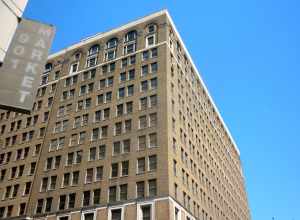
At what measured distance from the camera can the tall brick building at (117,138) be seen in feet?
147

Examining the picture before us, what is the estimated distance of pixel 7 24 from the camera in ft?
40.9

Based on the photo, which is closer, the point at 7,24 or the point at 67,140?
the point at 7,24

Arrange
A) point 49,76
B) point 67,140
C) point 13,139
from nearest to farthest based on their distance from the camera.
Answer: point 67,140
point 13,139
point 49,76

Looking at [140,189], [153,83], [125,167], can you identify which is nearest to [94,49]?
[153,83]

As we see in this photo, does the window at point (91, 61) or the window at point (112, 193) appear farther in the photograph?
the window at point (91, 61)

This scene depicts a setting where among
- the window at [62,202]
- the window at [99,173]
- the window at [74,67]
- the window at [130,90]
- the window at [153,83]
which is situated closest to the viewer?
the window at [99,173]

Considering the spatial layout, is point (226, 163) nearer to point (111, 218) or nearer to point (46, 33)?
point (111, 218)

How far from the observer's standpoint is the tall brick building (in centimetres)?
4494

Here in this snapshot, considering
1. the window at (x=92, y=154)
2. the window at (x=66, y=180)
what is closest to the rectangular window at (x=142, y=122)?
the window at (x=92, y=154)

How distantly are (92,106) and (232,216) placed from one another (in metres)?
43.8

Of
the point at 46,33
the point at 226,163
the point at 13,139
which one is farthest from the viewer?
the point at 226,163

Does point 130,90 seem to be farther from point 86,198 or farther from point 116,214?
point 116,214

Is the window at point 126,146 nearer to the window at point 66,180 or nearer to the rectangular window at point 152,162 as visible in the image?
the rectangular window at point 152,162

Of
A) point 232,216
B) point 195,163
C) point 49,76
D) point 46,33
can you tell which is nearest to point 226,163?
point 232,216
